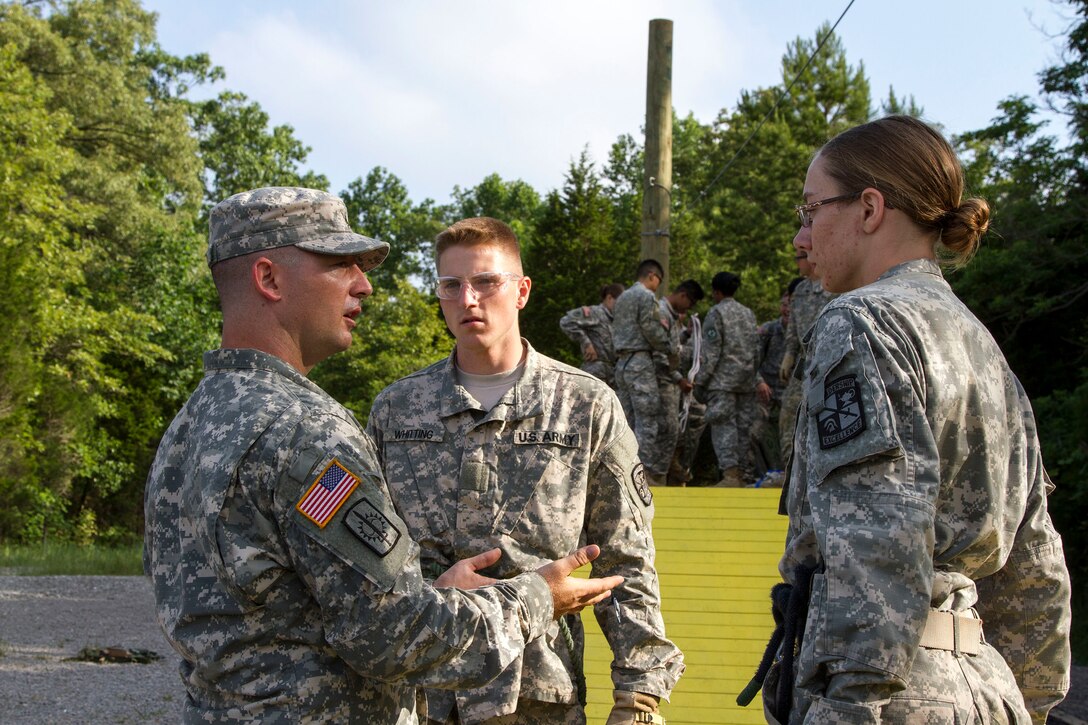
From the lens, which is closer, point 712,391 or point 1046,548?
point 1046,548

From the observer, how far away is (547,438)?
12.5 feet

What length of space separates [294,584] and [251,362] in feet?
1.72

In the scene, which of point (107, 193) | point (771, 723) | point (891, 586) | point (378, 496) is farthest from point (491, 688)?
point (107, 193)

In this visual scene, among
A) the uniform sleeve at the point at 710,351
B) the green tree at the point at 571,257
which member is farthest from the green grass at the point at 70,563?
the green tree at the point at 571,257

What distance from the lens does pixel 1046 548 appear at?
2877mm

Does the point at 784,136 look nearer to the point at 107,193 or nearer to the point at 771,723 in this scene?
the point at 107,193

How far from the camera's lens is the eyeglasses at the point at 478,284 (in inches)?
161

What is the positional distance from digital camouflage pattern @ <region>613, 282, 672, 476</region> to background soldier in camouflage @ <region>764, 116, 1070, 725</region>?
9336 mm

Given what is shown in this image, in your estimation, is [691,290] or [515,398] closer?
[515,398]

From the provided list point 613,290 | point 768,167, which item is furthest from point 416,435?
point 768,167

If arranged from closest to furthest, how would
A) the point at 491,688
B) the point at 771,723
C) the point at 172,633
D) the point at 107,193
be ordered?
the point at 172,633 → the point at 771,723 → the point at 491,688 → the point at 107,193

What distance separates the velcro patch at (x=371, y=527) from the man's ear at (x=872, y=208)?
1245 millimetres

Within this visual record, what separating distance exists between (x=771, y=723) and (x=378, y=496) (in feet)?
3.37

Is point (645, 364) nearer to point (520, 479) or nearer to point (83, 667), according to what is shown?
point (83, 667)
